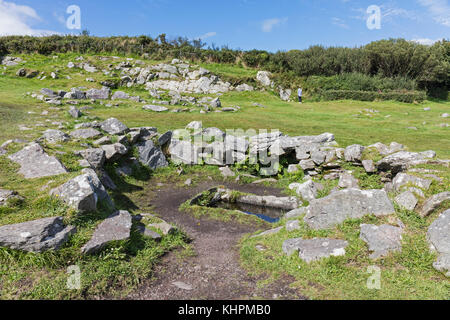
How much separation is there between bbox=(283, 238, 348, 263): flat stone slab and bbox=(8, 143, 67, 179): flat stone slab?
7540 mm

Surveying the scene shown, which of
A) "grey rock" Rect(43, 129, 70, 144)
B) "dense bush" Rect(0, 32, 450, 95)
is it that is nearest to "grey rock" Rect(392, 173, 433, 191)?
"grey rock" Rect(43, 129, 70, 144)

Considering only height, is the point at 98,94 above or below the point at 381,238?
above

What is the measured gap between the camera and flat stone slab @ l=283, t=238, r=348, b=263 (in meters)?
6.41

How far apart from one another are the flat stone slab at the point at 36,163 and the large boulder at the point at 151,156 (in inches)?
199

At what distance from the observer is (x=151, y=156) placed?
49.7 feet

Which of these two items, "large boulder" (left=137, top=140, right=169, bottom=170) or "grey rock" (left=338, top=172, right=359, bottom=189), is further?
"large boulder" (left=137, top=140, right=169, bottom=170)

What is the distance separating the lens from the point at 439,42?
51.3m

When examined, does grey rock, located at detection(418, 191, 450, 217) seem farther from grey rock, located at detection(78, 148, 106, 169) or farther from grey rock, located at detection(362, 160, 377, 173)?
grey rock, located at detection(78, 148, 106, 169)

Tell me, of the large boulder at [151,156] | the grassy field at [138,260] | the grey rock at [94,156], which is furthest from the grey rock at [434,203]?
the large boulder at [151,156]

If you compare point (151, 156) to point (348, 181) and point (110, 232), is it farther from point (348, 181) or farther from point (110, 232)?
point (348, 181)

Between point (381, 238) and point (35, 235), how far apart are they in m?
7.54

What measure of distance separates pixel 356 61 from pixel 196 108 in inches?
1149

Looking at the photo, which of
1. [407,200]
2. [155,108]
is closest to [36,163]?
[407,200]
